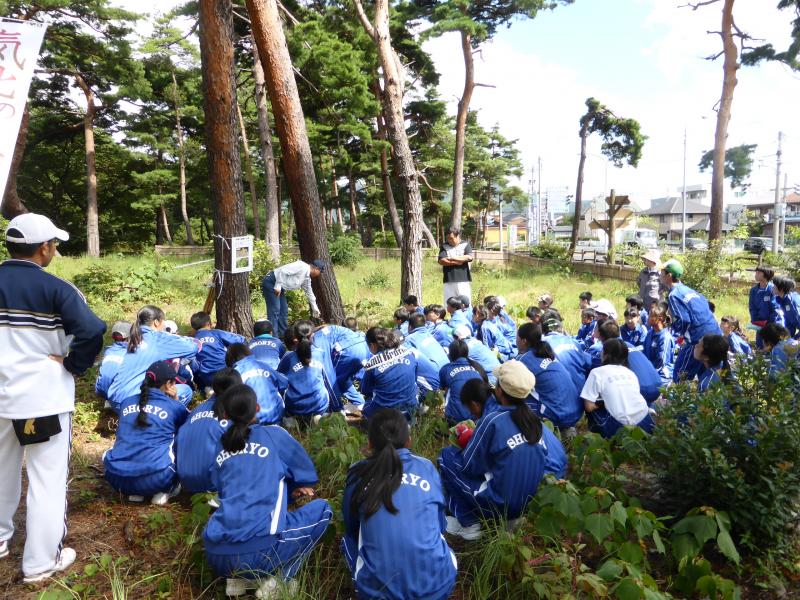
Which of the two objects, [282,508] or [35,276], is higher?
[35,276]

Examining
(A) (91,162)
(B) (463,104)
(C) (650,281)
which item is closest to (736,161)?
(B) (463,104)

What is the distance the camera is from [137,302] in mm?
11484

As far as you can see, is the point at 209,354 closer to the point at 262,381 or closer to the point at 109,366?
the point at 109,366

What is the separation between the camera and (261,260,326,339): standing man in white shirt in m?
7.56

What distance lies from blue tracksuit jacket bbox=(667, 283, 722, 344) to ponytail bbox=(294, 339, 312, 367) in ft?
14.0

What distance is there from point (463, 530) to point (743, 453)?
166cm

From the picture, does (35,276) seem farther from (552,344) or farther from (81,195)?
(81,195)

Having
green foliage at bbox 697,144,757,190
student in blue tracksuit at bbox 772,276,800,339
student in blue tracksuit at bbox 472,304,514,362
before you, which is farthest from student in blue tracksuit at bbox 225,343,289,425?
green foliage at bbox 697,144,757,190

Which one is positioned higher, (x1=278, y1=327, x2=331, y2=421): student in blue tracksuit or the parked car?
the parked car

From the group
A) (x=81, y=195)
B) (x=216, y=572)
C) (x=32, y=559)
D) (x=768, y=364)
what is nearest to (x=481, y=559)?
(x=216, y=572)

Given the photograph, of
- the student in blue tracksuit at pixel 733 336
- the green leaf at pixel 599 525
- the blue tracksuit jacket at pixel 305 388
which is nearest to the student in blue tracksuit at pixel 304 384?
the blue tracksuit jacket at pixel 305 388

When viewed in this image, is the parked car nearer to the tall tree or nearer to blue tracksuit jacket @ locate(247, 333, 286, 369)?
the tall tree

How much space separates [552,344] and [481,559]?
286cm

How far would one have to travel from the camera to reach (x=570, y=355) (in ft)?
17.9
